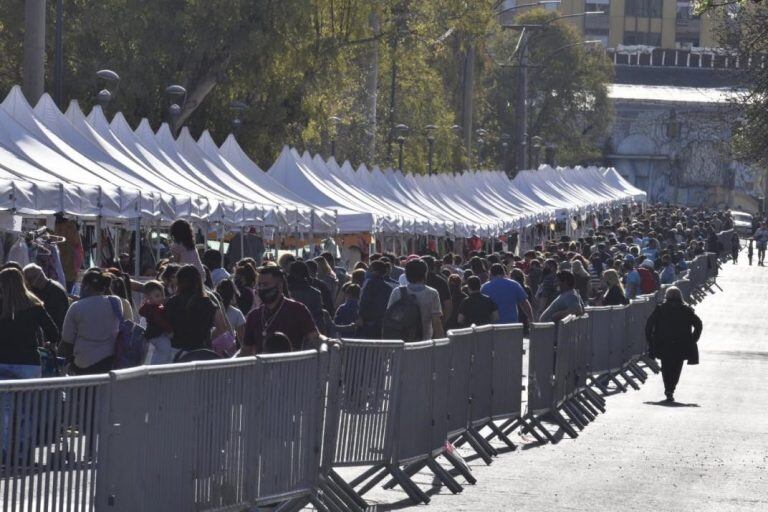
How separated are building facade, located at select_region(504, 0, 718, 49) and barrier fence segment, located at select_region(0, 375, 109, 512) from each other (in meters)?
150

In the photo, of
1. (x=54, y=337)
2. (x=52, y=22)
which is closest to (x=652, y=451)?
(x=54, y=337)

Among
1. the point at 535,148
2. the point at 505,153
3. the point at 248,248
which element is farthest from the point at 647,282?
the point at 535,148

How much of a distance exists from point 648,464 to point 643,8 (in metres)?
146

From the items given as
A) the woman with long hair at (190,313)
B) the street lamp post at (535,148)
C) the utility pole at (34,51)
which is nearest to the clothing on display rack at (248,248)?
the utility pole at (34,51)

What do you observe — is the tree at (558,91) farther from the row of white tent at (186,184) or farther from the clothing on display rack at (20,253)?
the clothing on display rack at (20,253)

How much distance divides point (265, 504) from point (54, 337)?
3.14m

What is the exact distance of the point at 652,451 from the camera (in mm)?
17281

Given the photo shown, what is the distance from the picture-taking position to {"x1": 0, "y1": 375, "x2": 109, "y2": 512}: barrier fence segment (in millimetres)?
7586

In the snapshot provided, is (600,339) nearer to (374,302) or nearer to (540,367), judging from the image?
(374,302)

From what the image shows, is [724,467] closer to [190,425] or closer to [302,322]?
[302,322]

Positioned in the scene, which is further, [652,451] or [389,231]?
[389,231]

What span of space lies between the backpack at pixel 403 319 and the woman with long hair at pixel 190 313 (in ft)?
14.7

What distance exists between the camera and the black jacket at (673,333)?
24.4 metres

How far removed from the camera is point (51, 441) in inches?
309
